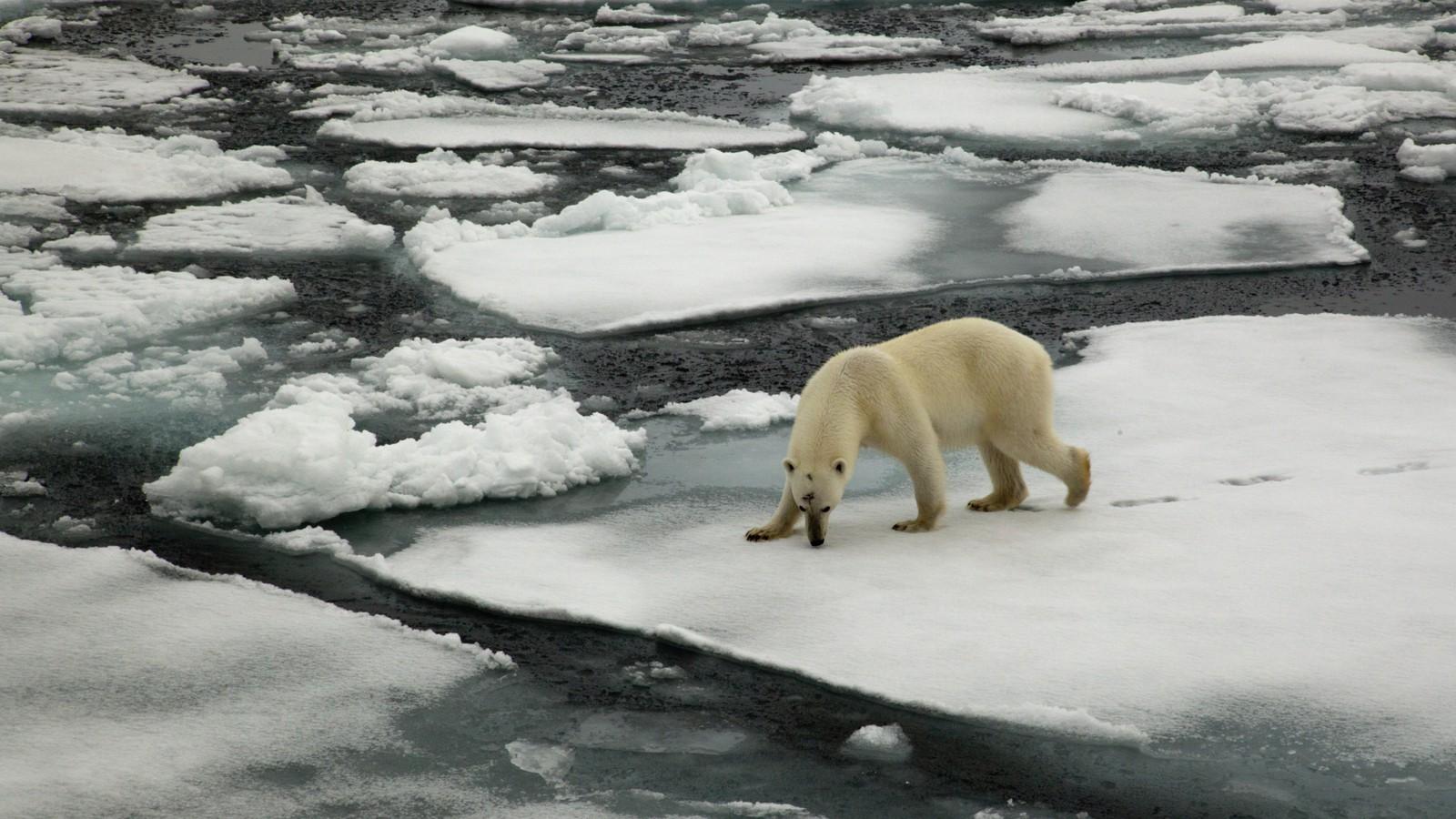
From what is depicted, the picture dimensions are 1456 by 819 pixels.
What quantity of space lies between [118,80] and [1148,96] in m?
8.59

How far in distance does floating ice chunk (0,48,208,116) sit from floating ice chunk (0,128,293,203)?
1102mm

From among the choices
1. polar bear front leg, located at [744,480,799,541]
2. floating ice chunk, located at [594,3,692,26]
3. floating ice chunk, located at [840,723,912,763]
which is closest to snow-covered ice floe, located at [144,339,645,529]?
polar bear front leg, located at [744,480,799,541]

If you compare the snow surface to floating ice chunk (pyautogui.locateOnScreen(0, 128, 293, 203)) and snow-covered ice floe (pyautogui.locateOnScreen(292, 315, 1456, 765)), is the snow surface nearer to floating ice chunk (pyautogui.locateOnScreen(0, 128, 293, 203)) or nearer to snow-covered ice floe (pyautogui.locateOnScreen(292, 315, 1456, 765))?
floating ice chunk (pyautogui.locateOnScreen(0, 128, 293, 203))

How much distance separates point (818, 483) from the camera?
172 inches

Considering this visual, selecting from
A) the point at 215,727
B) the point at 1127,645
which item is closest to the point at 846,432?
the point at 1127,645

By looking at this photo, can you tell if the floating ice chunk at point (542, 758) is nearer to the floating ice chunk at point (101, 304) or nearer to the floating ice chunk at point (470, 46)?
the floating ice chunk at point (101, 304)

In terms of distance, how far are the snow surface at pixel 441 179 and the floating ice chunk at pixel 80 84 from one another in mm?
3145

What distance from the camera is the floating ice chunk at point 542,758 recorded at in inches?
136

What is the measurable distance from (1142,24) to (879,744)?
1338 cm

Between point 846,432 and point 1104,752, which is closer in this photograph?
point 1104,752

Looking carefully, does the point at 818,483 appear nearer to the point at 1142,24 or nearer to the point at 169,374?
the point at 169,374

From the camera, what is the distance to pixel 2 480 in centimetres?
518

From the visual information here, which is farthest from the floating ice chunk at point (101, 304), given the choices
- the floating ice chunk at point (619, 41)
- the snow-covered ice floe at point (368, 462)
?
the floating ice chunk at point (619, 41)

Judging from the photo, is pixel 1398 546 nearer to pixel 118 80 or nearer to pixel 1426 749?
pixel 1426 749
